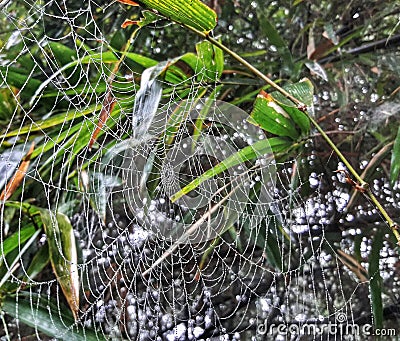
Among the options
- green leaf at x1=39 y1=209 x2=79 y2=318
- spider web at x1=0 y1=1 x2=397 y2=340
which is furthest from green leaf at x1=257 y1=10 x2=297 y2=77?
green leaf at x1=39 y1=209 x2=79 y2=318

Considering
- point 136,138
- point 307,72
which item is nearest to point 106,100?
point 136,138

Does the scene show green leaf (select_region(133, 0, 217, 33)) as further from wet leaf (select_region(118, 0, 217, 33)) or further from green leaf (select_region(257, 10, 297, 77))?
green leaf (select_region(257, 10, 297, 77))

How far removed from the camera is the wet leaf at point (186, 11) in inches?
14.8

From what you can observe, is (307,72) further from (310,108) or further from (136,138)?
(136,138)

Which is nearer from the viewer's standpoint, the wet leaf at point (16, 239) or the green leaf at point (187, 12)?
the green leaf at point (187, 12)

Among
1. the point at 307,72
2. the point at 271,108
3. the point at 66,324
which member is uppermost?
the point at 307,72

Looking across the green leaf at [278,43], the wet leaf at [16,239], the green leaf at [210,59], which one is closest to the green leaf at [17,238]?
the wet leaf at [16,239]

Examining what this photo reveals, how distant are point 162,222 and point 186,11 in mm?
327

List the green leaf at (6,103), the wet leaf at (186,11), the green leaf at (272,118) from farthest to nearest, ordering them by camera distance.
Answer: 1. the green leaf at (6,103)
2. the green leaf at (272,118)
3. the wet leaf at (186,11)

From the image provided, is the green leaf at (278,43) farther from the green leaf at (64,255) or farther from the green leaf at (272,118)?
the green leaf at (64,255)

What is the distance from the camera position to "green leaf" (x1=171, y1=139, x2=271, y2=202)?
515 mm

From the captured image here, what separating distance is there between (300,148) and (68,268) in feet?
1.03

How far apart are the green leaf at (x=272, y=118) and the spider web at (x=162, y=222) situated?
39 mm

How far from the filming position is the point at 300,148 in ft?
2.11
